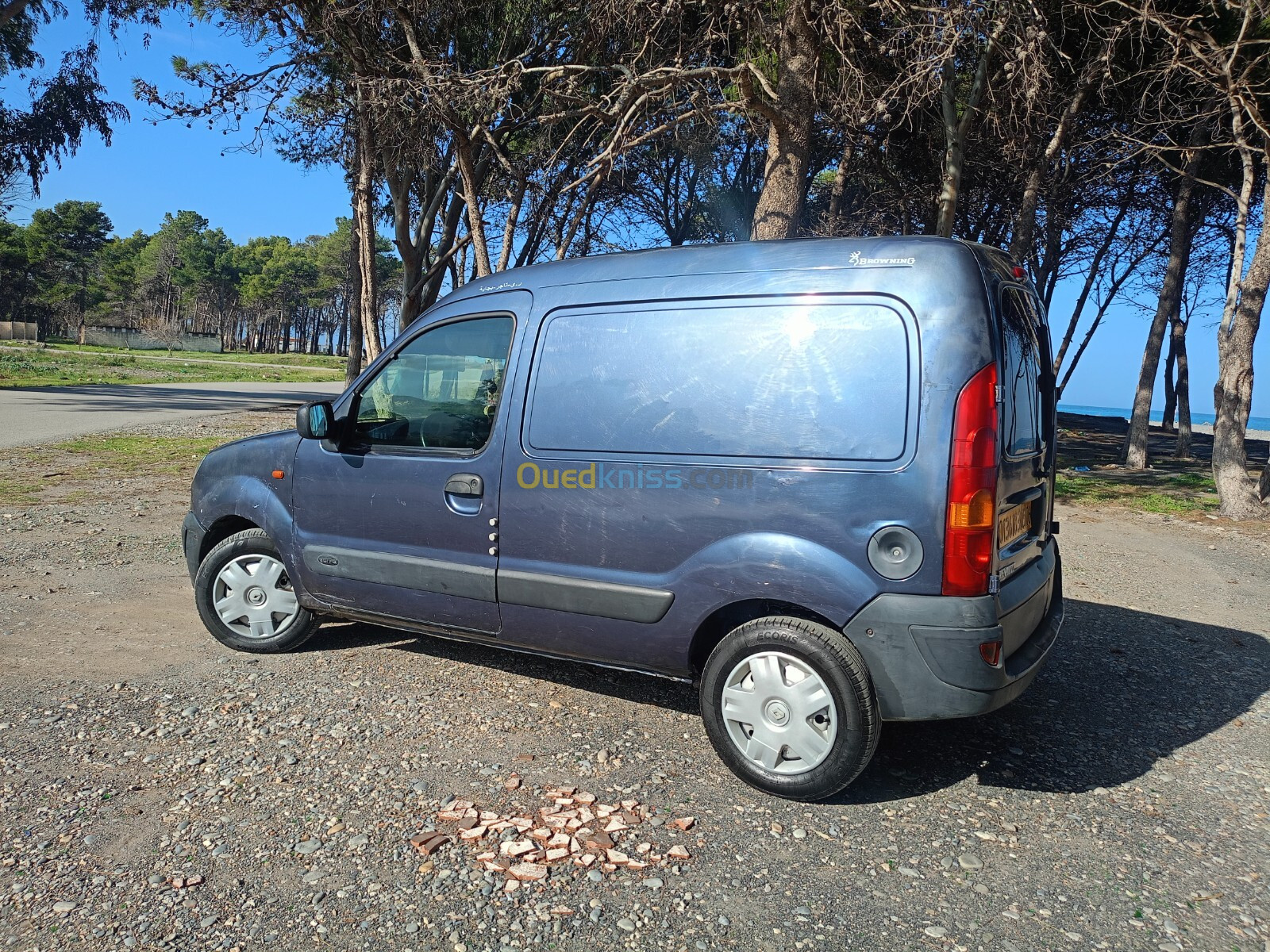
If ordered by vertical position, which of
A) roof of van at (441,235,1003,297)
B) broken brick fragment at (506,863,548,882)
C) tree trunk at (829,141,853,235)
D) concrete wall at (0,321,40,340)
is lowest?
broken brick fragment at (506,863,548,882)

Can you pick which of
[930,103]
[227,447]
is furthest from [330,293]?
[227,447]

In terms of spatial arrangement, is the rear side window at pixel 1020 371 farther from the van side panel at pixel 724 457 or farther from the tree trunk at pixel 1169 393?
the tree trunk at pixel 1169 393

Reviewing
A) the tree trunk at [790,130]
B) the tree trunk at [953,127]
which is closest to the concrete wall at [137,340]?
the tree trunk at [790,130]

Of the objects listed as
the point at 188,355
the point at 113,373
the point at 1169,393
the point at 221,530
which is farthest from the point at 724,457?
the point at 188,355

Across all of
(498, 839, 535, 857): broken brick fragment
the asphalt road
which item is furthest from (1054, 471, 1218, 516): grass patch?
the asphalt road

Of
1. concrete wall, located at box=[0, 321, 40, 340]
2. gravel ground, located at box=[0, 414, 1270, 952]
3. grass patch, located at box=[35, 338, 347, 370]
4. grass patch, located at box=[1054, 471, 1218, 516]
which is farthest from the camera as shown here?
concrete wall, located at box=[0, 321, 40, 340]

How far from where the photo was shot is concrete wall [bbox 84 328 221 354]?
3056 inches

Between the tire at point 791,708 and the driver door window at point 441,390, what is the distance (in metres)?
1.57

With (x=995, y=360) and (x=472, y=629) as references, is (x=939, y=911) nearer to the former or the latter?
(x=995, y=360)

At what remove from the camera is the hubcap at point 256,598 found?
4.98m

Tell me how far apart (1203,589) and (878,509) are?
592 cm

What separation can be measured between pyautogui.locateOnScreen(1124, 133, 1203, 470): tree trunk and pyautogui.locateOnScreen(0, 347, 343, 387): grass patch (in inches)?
1079

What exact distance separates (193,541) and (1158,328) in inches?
673

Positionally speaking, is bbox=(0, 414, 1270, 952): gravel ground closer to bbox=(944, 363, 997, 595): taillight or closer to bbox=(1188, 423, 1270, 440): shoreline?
bbox=(944, 363, 997, 595): taillight
